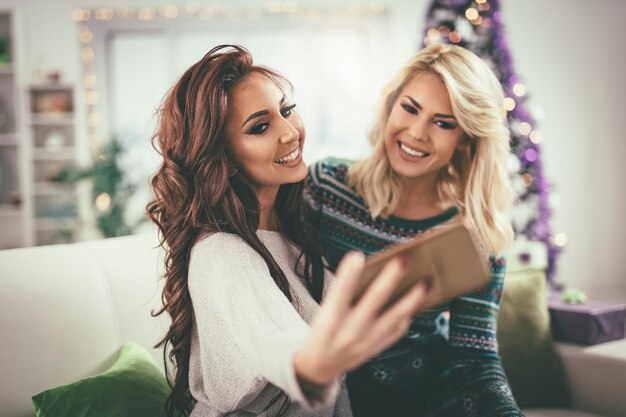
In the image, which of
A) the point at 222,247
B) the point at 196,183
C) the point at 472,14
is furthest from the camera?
the point at 472,14

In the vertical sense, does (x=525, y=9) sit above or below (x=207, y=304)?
above

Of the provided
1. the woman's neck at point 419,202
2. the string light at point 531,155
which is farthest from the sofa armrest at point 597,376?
the string light at point 531,155

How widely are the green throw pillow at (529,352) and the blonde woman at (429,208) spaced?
296 mm

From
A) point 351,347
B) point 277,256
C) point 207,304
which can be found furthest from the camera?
point 277,256

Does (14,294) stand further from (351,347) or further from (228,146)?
(351,347)

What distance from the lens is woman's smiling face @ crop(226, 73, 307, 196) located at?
110cm

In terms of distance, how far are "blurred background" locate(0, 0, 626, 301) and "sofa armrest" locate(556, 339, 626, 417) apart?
387 centimetres

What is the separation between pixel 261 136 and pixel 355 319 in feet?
1.93

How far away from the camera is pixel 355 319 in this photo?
1.96 ft

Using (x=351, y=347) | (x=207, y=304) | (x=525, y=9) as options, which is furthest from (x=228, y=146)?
(x=525, y=9)

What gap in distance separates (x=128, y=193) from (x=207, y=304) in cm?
376

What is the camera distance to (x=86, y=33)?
594 centimetres

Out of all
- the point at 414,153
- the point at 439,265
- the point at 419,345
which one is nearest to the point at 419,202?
the point at 414,153

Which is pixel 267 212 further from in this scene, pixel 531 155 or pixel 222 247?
pixel 531 155
